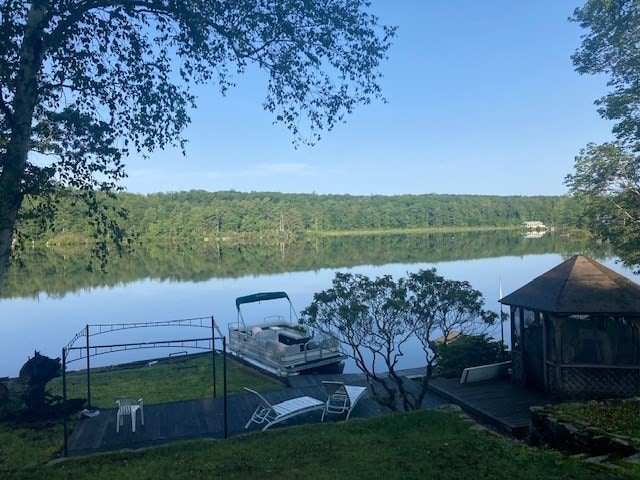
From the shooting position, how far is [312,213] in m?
120

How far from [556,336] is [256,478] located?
7.75 meters

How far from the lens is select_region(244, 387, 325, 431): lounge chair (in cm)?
979

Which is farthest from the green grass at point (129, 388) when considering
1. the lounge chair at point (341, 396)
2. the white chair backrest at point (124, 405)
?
the lounge chair at point (341, 396)

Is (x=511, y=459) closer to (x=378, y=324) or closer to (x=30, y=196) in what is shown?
(x=378, y=324)

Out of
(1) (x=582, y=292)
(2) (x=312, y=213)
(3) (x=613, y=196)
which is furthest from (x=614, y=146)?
(2) (x=312, y=213)

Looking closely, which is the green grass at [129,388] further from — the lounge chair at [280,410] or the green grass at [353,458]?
the lounge chair at [280,410]

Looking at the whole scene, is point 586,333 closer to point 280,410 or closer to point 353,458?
point 280,410

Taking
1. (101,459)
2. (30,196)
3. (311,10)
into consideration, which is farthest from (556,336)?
(30,196)

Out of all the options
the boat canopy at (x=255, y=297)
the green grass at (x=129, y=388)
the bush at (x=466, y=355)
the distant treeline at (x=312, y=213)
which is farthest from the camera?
the distant treeline at (x=312, y=213)

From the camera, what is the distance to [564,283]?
37.7 ft

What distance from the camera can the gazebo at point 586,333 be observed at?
35.3 feet

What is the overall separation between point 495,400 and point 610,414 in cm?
361

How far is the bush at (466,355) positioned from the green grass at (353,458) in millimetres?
6096

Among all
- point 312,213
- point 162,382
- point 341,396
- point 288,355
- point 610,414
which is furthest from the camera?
point 312,213
